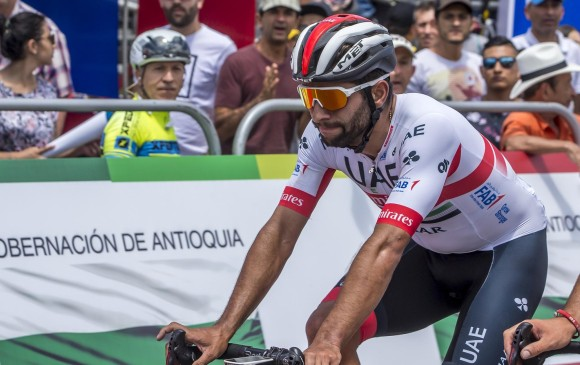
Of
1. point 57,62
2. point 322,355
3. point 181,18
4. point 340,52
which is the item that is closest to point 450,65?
point 181,18

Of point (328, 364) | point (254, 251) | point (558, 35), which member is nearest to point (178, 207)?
point (254, 251)

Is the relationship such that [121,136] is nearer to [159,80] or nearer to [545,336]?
[159,80]

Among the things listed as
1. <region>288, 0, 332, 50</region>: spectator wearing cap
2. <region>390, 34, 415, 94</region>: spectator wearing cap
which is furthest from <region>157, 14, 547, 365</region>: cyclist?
<region>288, 0, 332, 50</region>: spectator wearing cap

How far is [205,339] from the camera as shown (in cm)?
384

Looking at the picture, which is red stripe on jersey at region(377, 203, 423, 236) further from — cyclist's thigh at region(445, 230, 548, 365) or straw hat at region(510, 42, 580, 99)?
straw hat at region(510, 42, 580, 99)

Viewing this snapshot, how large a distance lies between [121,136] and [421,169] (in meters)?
2.53

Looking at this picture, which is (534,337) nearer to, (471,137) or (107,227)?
(471,137)

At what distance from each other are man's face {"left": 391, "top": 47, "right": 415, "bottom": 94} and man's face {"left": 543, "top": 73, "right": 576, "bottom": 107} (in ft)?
3.40

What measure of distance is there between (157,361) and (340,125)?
2.08m

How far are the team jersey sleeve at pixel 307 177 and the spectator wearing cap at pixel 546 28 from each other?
5.12 metres

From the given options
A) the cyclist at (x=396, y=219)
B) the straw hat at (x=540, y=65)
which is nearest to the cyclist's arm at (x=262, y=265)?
the cyclist at (x=396, y=219)

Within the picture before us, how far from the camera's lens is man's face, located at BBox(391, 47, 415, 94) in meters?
7.72

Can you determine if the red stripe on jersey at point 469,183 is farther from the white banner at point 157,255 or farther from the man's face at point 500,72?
the man's face at point 500,72

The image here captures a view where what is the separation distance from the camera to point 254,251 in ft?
14.0
